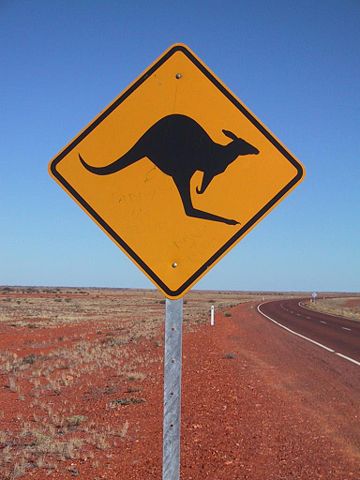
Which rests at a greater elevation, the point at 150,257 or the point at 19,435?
the point at 150,257


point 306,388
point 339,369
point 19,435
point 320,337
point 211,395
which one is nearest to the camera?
point 19,435

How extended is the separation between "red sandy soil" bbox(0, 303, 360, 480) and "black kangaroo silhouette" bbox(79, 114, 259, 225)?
3863 millimetres

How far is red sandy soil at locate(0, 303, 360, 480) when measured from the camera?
5.18m

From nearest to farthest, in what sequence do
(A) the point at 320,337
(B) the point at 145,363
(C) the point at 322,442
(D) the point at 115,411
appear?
1. (C) the point at 322,442
2. (D) the point at 115,411
3. (B) the point at 145,363
4. (A) the point at 320,337

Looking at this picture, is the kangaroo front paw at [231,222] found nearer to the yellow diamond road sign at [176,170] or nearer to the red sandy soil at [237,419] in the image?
the yellow diamond road sign at [176,170]

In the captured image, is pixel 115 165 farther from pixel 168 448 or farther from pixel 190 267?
pixel 168 448

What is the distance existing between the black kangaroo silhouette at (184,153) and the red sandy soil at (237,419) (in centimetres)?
386

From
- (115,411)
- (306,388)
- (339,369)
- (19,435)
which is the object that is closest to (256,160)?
(19,435)

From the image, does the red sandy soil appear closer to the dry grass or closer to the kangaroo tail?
the dry grass

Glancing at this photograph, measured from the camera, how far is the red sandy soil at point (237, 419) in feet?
17.0

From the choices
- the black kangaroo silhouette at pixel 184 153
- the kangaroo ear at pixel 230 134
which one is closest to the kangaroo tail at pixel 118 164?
the black kangaroo silhouette at pixel 184 153

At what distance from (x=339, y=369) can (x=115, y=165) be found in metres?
10.9

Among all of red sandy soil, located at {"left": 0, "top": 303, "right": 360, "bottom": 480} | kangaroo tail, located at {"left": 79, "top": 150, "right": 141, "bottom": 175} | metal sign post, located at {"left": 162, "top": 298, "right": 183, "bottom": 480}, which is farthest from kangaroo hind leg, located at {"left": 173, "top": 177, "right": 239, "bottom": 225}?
red sandy soil, located at {"left": 0, "top": 303, "right": 360, "bottom": 480}

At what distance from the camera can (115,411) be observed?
7777mm
